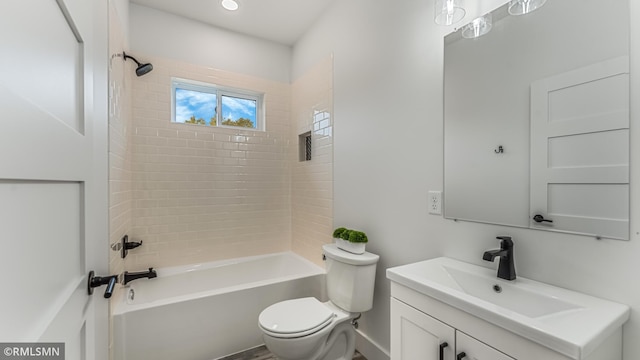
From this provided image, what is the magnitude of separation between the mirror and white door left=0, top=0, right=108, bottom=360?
1.48m

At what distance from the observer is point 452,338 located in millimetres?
977

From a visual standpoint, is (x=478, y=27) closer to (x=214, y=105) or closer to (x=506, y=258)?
(x=506, y=258)

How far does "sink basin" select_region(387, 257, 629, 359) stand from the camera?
72 centimetres

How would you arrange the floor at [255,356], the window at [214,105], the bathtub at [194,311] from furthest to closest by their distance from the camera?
the window at [214,105] < the floor at [255,356] < the bathtub at [194,311]

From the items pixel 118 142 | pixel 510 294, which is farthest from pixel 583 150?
pixel 118 142

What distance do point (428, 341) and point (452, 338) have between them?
124 millimetres

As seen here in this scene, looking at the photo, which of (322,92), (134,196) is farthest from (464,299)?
(134,196)

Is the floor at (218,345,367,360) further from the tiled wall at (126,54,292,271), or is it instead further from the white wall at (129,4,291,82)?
the white wall at (129,4,291,82)

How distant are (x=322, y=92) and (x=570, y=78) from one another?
181 cm

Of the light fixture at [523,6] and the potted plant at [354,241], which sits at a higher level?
the light fixture at [523,6]

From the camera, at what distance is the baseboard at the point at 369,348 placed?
178 centimetres

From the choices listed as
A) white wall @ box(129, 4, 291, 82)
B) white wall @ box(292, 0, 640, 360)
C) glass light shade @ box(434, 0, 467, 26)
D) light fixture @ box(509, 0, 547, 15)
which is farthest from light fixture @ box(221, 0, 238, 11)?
light fixture @ box(509, 0, 547, 15)

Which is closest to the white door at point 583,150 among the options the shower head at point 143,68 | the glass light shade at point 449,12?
the glass light shade at point 449,12

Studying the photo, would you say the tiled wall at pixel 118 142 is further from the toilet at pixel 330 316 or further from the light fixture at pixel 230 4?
the toilet at pixel 330 316
